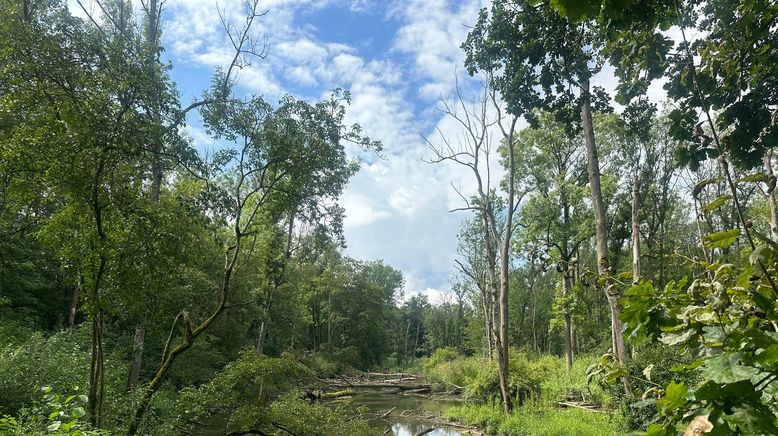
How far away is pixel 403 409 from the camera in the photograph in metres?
A: 20.1

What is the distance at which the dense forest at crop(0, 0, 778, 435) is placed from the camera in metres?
1.32

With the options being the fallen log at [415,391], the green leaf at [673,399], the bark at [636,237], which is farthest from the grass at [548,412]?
the fallen log at [415,391]

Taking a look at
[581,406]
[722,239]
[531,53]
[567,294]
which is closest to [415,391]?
[567,294]

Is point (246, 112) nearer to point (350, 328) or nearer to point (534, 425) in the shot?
point (534, 425)

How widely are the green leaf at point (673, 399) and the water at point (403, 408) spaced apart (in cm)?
1076

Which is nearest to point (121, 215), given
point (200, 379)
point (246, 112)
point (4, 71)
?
point (4, 71)

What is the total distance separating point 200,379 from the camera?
50.1 feet

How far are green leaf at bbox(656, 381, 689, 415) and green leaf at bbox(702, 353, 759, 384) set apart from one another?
112mm

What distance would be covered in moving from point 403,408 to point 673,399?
21.1 meters

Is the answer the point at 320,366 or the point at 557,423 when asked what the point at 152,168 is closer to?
the point at 557,423

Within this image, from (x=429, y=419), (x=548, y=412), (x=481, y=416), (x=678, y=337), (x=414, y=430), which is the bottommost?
(x=414, y=430)

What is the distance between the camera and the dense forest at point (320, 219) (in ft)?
4.34

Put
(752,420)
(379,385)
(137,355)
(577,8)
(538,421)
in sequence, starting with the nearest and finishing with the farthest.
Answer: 1. (752,420)
2. (577,8)
3. (137,355)
4. (538,421)
5. (379,385)

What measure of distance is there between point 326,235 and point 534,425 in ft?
25.0
